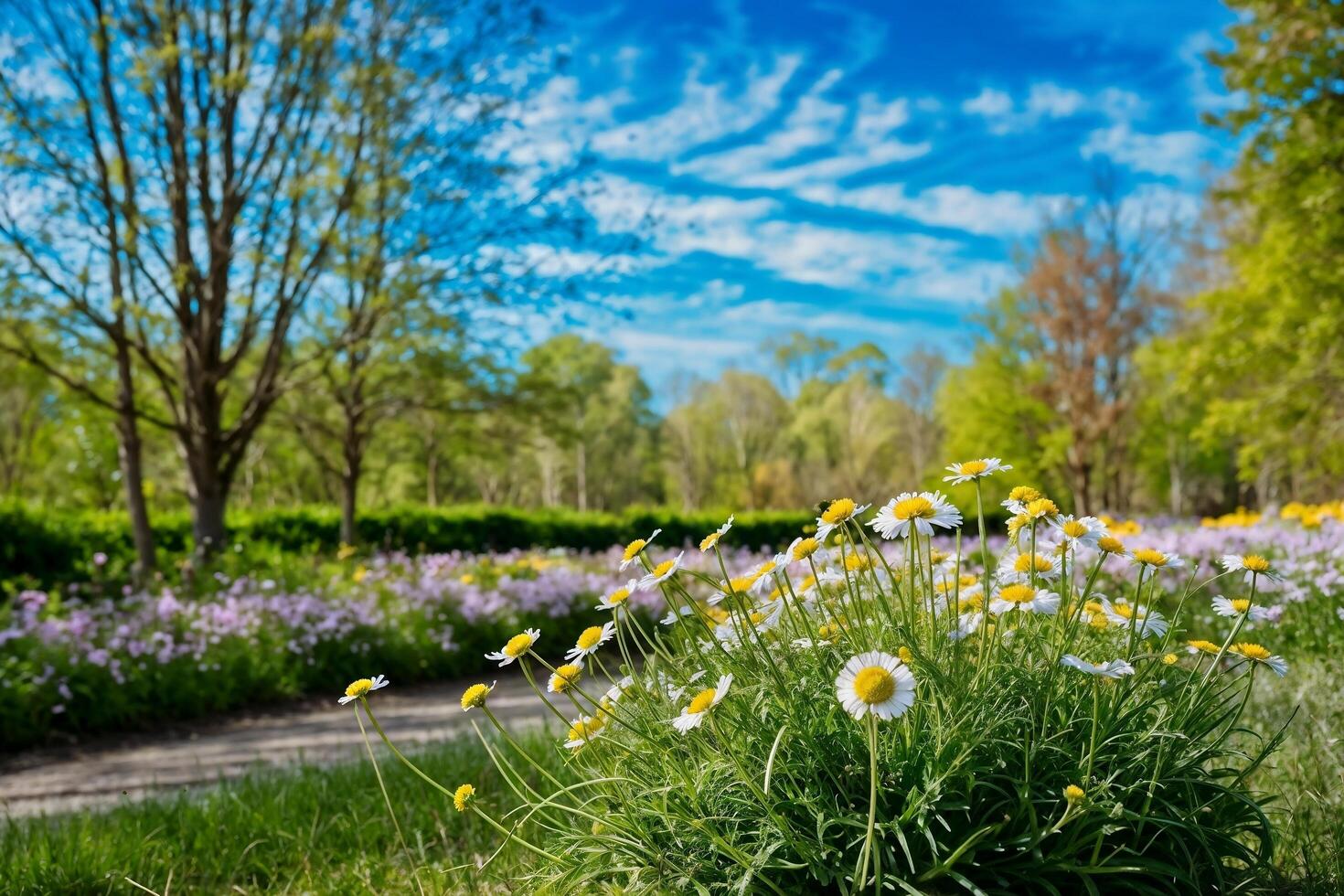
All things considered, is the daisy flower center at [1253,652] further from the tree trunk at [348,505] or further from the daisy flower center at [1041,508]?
the tree trunk at [348,505]

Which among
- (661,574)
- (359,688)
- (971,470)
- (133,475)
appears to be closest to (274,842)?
(359,688)

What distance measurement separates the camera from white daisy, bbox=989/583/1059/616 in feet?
6.18

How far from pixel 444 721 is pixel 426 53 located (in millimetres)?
7384

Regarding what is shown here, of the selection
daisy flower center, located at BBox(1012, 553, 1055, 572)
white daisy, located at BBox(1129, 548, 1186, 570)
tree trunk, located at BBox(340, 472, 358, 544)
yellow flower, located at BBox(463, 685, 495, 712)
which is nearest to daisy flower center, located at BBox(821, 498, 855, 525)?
daisy flower center, located at BBox(1012, 553, 1055, 572)

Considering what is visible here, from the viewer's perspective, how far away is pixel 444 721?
582 cm

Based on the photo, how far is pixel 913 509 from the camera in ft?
5.79

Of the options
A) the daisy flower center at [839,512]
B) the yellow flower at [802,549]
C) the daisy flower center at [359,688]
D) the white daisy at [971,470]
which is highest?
the white daisy at [971,470]

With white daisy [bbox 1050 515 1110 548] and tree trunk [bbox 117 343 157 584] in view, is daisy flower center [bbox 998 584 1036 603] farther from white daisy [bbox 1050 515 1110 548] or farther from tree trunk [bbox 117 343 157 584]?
tree trunk [bbox 117 343 157 584]

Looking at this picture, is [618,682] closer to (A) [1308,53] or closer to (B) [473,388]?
(B) [473,388]

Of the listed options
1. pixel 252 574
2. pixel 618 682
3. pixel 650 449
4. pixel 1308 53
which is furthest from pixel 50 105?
pixel 650 449

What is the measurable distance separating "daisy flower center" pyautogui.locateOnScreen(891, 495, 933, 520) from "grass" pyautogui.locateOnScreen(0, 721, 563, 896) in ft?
4.96

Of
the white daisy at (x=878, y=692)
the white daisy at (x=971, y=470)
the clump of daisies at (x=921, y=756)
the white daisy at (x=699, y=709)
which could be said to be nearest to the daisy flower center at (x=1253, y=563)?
the clump of daisies at (x=921, y=756)

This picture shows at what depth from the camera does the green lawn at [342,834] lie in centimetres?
249

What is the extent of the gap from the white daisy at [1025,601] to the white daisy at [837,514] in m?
0.36
